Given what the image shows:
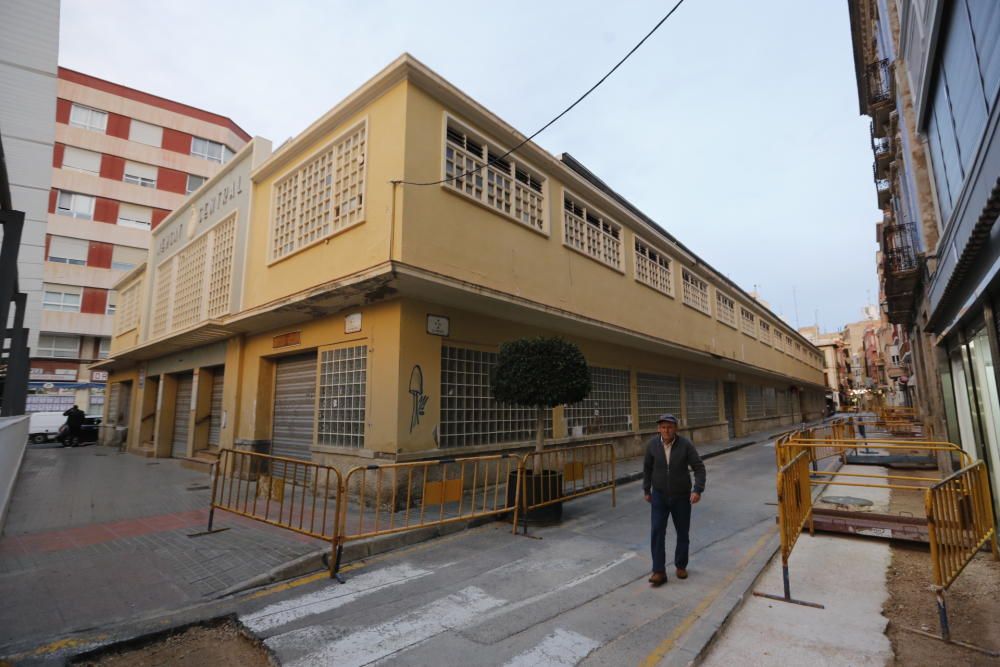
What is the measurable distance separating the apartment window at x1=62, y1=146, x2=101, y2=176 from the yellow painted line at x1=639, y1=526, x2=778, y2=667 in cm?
4120

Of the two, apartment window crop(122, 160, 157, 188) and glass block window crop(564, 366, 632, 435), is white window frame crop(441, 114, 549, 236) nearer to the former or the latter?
glass block window crop(564, 366, 632, 435)

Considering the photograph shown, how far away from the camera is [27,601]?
4359 mm

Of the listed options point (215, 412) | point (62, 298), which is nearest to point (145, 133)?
point (62, 298)

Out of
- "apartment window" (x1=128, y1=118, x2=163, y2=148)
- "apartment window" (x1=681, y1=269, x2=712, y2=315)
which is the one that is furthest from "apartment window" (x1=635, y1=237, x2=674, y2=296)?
"apartment window" (x1=128, y1=118, x2=163, y2=148)

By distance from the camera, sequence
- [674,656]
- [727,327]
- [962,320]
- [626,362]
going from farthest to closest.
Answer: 1. [727,327]
2. [626,362]
3. [962,320]
4. [674,656]

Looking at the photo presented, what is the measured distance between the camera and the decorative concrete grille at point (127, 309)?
68.3 ft

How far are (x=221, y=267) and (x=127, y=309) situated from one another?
41.2ft

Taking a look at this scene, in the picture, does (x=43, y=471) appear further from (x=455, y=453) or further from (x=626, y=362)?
(x=626, y=362)

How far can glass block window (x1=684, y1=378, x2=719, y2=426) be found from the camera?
20.0 metres

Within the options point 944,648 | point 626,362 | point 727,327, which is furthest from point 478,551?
point 727,327

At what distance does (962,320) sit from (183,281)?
1932 centimetres

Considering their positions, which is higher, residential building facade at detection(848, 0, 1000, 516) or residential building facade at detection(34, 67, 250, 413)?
residential building facade at detection(34, 67, 250, 413)

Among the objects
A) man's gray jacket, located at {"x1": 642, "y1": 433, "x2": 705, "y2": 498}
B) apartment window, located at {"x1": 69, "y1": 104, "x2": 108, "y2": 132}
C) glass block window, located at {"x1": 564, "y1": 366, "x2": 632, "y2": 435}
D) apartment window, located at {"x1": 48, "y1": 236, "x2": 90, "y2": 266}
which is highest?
apartment window, located at {"x1": 69, "y1": 104, "x2": 108, "y2": 132}

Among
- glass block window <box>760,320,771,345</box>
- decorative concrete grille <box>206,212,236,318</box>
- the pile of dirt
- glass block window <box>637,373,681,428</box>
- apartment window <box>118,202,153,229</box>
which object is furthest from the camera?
apartment window <box>118,202,153,229</box>
